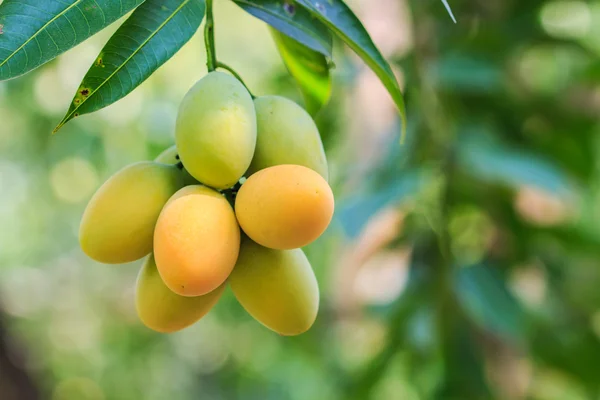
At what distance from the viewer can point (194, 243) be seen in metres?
0.51

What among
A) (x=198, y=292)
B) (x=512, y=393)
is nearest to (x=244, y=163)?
(x=198, y=292)

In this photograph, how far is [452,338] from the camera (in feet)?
4.61

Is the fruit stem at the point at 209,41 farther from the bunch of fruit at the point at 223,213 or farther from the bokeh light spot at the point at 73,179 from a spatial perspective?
the bokeh light spot at the point at 73,179

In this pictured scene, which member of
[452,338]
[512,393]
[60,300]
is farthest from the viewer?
[60,300]

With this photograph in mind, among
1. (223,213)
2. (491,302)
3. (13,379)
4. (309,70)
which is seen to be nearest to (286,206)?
(223,213)

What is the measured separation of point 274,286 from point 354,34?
252 millimetres

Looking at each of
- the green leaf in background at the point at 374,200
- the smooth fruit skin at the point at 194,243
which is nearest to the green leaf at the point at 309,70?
the smooth fruit skin at the point at 194,243

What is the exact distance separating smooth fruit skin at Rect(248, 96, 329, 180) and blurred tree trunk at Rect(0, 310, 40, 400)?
6.30 feet

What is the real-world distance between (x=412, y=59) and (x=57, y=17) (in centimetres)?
103

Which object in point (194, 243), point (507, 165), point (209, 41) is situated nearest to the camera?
point (194, 243)

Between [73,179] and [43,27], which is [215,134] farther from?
[73,179]

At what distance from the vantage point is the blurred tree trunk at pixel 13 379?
217 cm

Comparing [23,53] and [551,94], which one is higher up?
[23,53]

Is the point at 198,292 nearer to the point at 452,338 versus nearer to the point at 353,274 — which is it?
the point at 452,338
